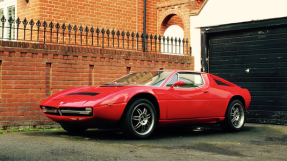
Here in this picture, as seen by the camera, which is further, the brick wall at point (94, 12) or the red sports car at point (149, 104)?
the brick wall at point (94, 12)

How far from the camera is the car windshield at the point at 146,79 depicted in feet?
23.7

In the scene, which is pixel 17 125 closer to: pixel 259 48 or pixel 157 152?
pixel 157 152

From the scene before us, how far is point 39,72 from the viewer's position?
850cm

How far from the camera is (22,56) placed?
8.23m

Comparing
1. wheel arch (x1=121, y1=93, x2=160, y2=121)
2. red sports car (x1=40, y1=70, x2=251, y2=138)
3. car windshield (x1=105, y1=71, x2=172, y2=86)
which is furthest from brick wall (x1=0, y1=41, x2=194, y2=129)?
wheel arch (x1=121, y1=93, x2=160, y2=121)

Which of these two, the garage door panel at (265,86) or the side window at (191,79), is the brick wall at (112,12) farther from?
the side window at (191,79)

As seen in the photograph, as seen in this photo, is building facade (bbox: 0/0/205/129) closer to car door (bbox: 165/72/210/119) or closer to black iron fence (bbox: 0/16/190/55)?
black iron fence (bbox: 0/16/190/55)

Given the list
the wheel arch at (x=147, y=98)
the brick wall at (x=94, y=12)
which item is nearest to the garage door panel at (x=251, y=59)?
the brick wall at (x=94, y=12)

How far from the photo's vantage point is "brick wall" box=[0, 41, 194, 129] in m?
8.05

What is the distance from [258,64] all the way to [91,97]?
6.08 meters

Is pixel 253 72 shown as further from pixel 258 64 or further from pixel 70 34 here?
pixel 70 34

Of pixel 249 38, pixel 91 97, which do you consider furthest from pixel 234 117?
pixel 91 97

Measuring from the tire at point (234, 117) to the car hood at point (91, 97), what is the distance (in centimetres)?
266

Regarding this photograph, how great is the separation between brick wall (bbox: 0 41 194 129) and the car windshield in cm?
186
